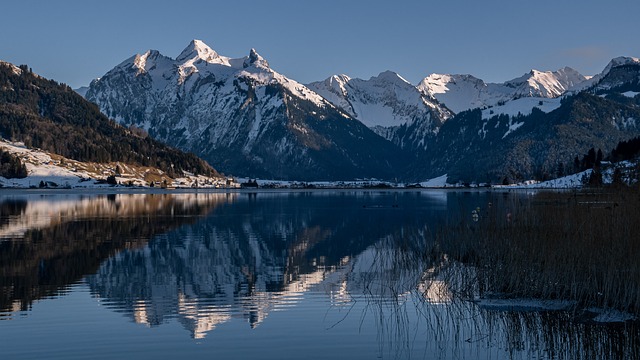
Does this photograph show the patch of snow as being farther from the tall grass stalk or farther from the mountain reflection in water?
the mountain reflection in water

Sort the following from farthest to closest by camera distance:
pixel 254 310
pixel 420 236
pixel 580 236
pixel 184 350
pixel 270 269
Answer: pixel 420 236 < pixel 270 269 < pixel 580 236 < pixel 254 310 < pixel 184 350

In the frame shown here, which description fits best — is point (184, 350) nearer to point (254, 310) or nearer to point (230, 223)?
point (254, 310)

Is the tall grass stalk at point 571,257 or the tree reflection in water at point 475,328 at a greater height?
the tall grass stalk at point 571,257

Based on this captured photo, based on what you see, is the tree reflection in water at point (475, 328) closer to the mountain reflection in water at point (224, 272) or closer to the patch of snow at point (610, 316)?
the patch of snow at point (610, 316)

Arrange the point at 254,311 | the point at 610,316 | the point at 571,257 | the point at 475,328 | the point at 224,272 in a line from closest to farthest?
1. the point at 610,316
2. the point at 475,328
3. the point at 571,257
4. the point at 254,311
5. the point at 224,272

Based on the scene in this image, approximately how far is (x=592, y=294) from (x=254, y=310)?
19186mm

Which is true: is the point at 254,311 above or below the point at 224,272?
below

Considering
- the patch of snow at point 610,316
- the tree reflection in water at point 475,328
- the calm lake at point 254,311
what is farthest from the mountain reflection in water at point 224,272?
the patch of snow at point 610,316

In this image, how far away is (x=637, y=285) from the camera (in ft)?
111

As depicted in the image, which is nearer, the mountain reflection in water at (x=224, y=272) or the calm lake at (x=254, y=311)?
the calm lake at (x=254, y=311)

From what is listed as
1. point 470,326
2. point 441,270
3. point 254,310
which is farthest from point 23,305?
point 441,270

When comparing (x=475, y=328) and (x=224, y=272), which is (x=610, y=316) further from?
(x=224, y=272)

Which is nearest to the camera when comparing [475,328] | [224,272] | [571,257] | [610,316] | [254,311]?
[610,316]

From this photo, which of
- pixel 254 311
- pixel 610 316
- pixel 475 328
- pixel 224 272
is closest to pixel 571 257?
pixel 610 316
